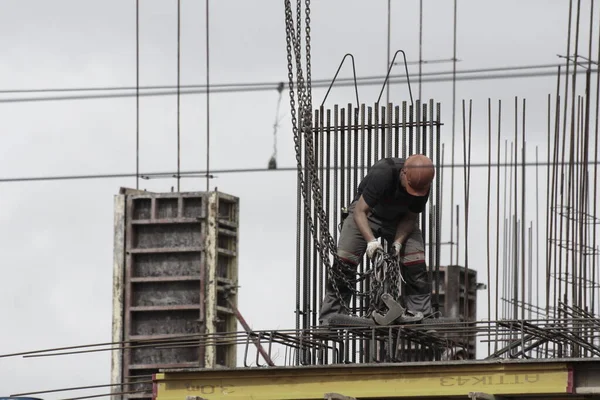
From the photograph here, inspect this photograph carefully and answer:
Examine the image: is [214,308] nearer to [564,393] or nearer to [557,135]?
[557,135]

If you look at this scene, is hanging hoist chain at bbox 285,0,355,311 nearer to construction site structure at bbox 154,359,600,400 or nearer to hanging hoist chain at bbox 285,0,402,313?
hanging hoist chain at bbox 285,0,402,313

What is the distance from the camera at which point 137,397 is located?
31.0 m

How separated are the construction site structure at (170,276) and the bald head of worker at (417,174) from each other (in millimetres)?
10289

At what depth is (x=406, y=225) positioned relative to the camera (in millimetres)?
21438

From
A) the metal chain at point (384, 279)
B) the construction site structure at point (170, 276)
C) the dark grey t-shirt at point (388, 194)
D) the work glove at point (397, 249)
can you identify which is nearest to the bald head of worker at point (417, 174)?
the dark grey t-shirt at point (388, 194)

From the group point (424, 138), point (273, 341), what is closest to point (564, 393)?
point (273, 341)

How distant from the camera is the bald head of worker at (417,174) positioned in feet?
68.0

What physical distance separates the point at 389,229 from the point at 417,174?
39.9 inches

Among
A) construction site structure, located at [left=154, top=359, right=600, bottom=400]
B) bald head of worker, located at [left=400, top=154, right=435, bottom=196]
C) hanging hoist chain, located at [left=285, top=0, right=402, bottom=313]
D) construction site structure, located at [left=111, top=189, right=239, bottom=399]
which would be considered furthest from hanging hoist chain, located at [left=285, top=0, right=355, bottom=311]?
construction site structure, located at [left=111, top=189, right=239, bottom=399]

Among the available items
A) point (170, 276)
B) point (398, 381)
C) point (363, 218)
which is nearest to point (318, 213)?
point (363, 218)

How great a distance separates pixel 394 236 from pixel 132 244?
10.7 metres

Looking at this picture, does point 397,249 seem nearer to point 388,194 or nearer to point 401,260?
point 401,260

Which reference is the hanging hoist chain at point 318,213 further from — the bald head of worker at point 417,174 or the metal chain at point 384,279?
the bald head of worker at point 417,174

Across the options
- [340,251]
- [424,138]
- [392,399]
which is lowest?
[392,399]
